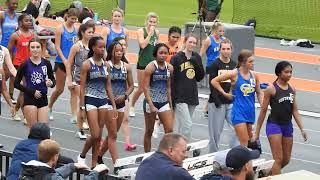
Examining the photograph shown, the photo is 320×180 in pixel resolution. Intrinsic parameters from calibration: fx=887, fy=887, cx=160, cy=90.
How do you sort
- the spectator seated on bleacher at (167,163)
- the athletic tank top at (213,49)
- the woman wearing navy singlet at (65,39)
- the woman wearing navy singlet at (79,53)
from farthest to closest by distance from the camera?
the athletic tank top at (213,49) < the woman wearing navy singlet at (65,39) < the woman wearing navy singlet at (79,53) < the spectator seated on bleacher at (167,163)

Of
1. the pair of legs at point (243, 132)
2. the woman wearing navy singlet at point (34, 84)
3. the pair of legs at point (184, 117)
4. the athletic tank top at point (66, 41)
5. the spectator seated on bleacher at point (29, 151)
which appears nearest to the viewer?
the spectator seated on bleacher at point (29, 151)

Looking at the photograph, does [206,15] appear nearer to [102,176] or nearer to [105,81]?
[105,81]

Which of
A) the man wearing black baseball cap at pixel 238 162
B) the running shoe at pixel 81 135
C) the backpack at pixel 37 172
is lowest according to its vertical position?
the running shoe at pixel 81 135

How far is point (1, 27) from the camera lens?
1688 centimetres

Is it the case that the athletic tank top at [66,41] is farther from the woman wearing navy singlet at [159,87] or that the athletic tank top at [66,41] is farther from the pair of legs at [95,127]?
the pair of legs at [95,127]

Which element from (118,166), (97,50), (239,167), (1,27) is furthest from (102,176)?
(1,27)

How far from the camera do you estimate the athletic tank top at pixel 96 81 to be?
12.7 m

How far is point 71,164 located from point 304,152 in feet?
23.4

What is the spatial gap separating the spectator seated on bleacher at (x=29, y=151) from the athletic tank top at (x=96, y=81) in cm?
336

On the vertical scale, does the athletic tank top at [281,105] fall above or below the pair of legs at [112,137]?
above

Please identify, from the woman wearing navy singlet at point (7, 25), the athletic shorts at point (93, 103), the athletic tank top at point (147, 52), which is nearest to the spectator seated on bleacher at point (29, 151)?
the athletic shorts at point (93, 103)

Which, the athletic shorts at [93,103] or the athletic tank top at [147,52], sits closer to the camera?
the athletic shorts at [93,103]

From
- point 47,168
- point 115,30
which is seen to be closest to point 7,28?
point 115,30

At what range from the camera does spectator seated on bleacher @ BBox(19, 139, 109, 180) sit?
8.30 meters
